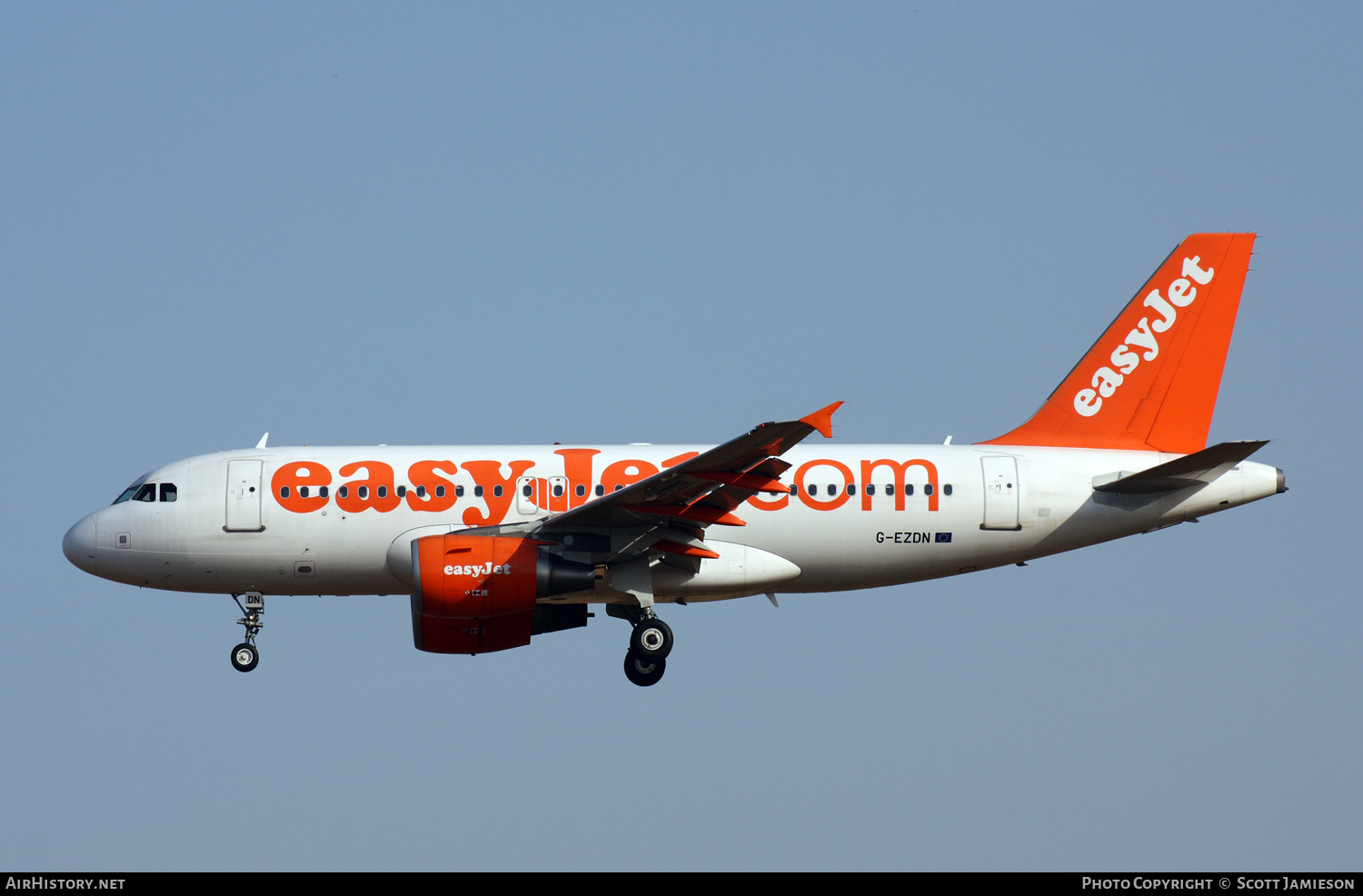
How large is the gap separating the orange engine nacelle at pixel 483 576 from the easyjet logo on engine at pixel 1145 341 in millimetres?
10282

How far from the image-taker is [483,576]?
2631 centimetres

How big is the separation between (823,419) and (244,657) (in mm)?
12515

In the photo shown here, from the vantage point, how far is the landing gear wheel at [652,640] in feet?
91.3

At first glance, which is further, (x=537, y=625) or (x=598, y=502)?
(x=537, y=625)

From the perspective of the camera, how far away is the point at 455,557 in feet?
86.3

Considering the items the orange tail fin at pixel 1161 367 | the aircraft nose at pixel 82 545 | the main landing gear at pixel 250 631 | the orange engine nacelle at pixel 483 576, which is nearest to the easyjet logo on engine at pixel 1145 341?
the orange tail fin at pixel 1161 367

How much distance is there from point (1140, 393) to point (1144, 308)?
1.79m

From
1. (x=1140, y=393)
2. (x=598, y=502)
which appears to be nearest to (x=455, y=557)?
(x=598, y=502)

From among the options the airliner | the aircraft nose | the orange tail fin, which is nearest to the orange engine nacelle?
the airliner

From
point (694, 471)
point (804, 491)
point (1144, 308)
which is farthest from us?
point (1144, 308)

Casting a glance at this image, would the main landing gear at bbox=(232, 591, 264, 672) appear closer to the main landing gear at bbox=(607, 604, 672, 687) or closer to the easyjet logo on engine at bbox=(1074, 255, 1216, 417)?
the main landing gear at bbox=(607, 604, 672, 687)

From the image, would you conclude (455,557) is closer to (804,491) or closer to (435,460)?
(435,460)

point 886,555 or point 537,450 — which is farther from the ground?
point 537,450

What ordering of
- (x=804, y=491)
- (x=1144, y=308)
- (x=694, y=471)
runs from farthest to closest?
(x=1144, y=308) < (x=804, y=491) < (x=694, y=471)
